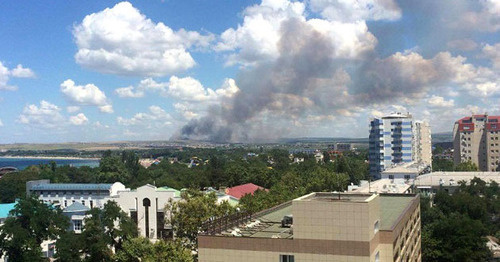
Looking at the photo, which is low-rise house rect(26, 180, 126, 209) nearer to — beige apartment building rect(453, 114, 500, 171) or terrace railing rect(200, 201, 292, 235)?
terrace railing rect(200, 201, 292, 235)

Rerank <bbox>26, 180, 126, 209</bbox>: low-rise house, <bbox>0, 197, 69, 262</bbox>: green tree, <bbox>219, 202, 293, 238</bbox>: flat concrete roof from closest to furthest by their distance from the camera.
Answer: <bbox>219, 202, 293, 238</bbox>: flat concrete roof
<bbox>0, 197, 69, 262</bbox>: green tree
<bbox>26, 180, 126, 209</bbox>: low-rise house

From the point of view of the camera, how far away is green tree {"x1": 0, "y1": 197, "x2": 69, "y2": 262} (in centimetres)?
4216

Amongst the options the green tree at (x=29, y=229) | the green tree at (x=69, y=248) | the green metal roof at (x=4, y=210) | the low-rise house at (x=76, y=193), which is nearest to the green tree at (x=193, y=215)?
the green tree at (x=69, y=248)

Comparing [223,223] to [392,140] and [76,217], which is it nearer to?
[76,217]

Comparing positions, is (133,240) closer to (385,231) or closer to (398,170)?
(385,231)

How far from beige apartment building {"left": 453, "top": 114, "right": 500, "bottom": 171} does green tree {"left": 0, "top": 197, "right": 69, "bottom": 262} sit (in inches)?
5262

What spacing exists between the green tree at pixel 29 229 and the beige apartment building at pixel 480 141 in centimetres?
13366

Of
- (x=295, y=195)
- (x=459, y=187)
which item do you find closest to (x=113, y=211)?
(x=295, y=195)

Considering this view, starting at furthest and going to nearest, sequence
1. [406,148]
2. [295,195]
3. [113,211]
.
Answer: [406,148] → [295,195] → [113,211]

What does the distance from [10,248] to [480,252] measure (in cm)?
4592

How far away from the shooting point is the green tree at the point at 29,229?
42.2 metres

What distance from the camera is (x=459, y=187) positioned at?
Answer: 81688 millimetres

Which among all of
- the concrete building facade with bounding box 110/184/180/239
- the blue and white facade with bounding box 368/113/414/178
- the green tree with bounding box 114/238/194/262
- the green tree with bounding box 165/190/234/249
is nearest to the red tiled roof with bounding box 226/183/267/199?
the concrete building facade with bounding box 110/184/180/239

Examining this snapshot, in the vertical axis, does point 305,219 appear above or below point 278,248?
above
